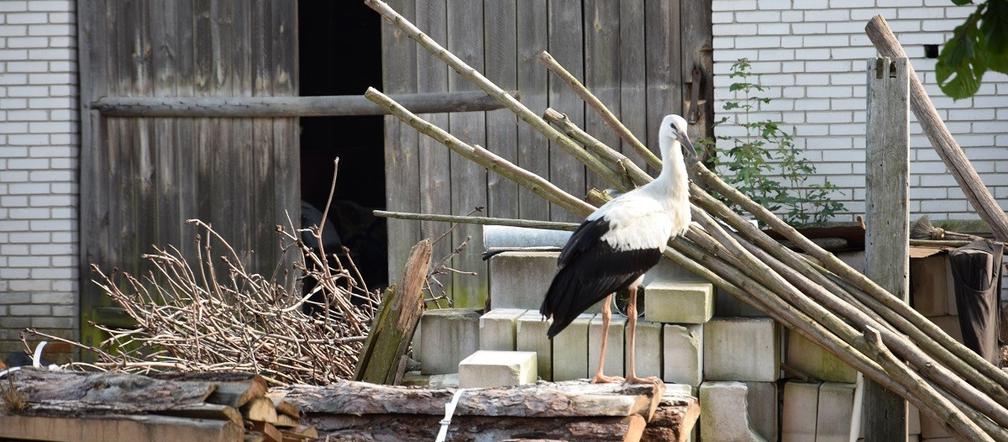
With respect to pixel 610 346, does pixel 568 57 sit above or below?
above

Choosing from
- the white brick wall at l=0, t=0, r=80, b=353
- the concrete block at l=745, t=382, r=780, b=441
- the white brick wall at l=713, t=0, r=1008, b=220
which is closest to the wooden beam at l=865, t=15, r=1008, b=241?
the white brick wall at l=713, t=0, r=1008, b=220

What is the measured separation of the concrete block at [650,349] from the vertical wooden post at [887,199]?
103cm

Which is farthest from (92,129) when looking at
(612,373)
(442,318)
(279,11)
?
(612,373)

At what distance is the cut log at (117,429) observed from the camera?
15.4ft

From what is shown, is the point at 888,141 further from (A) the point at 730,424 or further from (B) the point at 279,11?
(B) the point at 279,11

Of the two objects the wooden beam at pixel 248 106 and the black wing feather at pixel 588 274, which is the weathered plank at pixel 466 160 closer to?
the wooden beam at pixel 248 106

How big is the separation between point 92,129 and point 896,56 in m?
5.56

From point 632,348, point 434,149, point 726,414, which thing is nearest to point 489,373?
point 632,348

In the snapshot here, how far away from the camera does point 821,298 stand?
242 inches

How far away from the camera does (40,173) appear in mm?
9211

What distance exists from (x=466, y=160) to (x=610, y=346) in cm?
278

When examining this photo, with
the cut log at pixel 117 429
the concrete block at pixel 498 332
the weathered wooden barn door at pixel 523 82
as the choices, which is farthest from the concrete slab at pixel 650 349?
the weathered wooden barn door at pixel 523 82

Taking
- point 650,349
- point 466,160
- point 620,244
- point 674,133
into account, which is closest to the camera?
point 620,244

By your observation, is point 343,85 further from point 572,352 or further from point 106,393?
point 106,393
